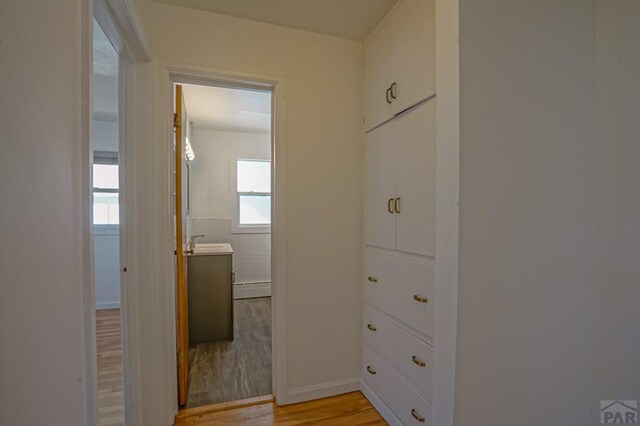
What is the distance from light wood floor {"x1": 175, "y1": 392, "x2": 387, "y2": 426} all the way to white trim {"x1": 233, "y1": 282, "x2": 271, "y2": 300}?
257 cm

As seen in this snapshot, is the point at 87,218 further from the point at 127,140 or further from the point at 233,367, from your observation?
the point at 233,367

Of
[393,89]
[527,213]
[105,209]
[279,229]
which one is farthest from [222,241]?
[527,213]

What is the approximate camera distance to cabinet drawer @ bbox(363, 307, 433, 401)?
1.42 m

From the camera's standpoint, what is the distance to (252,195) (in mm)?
4637

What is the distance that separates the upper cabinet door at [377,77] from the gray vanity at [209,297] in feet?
→ 6.47

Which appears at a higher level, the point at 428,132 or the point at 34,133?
the point at 428,132

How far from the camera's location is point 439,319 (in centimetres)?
109

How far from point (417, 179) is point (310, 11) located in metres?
1.21

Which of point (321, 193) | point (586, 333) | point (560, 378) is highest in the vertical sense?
point (321, 193)

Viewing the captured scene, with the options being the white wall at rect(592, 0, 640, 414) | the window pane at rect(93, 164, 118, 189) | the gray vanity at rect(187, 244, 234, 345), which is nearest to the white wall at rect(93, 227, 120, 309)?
the window pane at rect(93, 164, 118, 189)

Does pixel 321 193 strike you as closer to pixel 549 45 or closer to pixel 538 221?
pixel 538 221

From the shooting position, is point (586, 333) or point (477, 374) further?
point (586, 333)

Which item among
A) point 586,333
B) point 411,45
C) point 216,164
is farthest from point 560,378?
point 216,164

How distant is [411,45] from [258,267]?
375 centimetres
